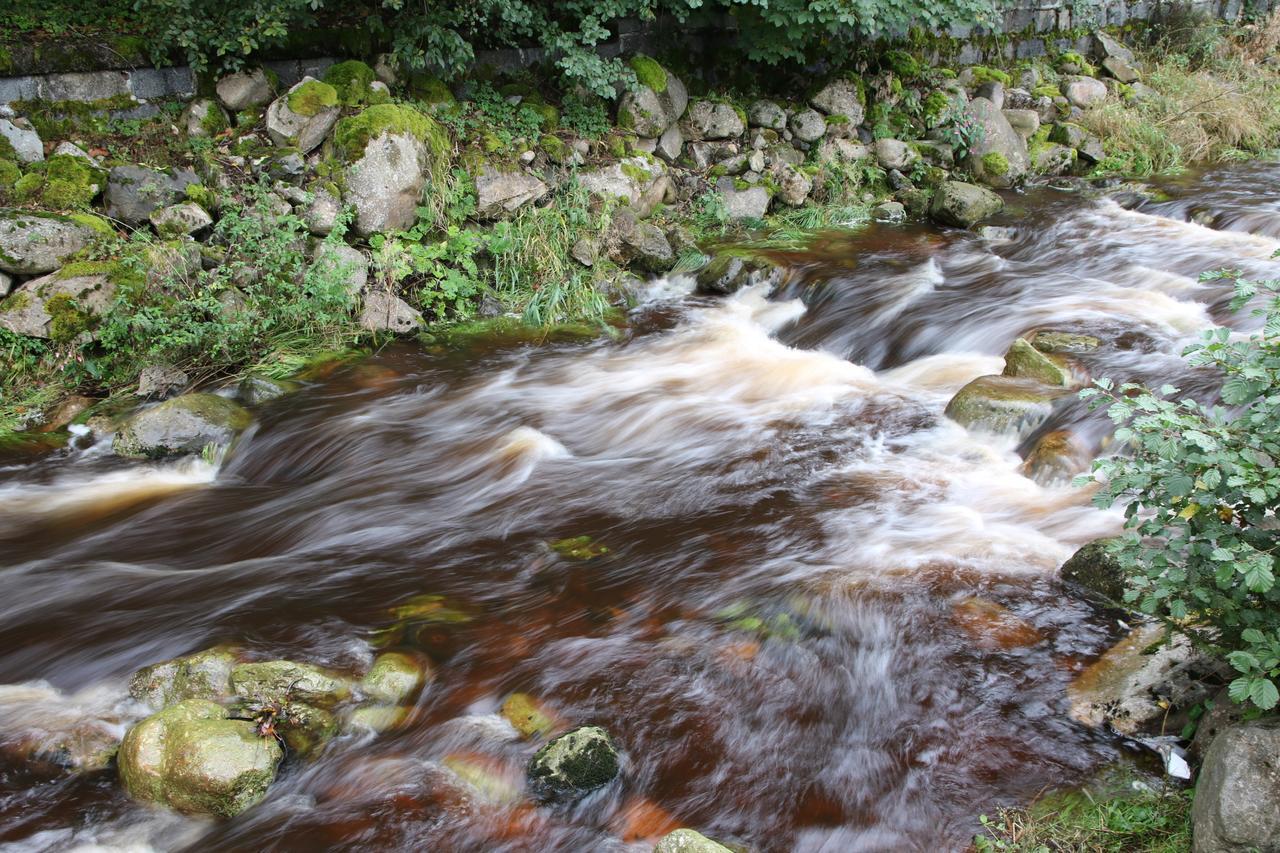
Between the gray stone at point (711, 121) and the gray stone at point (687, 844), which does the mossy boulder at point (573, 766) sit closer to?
the gray stone at point (687, 844)

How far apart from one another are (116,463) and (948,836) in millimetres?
5422

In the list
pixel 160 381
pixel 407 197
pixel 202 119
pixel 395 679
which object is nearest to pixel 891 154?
pixel 407 197

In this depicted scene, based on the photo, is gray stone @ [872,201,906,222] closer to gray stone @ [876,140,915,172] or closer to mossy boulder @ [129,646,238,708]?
gray stone @ [876,140,915,172]

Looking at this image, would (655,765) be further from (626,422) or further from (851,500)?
(626,422)

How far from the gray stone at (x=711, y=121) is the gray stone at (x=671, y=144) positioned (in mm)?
186

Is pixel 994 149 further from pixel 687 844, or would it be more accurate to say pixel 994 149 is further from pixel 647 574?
pixel 687 844

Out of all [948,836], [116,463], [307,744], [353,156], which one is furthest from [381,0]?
[948,836]

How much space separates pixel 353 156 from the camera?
771 cm

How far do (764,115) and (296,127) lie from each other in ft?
16.3

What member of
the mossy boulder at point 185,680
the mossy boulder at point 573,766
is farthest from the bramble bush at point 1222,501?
the mossy boulder at point 185,680

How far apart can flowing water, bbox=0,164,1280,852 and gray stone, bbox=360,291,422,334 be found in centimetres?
25

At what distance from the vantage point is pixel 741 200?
32.1 feet

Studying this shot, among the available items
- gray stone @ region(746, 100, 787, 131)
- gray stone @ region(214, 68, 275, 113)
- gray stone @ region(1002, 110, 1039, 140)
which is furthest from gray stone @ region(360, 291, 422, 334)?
gray stone @ region(1002, 110, 1039, 140)

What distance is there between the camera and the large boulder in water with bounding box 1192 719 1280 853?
2543 mm
